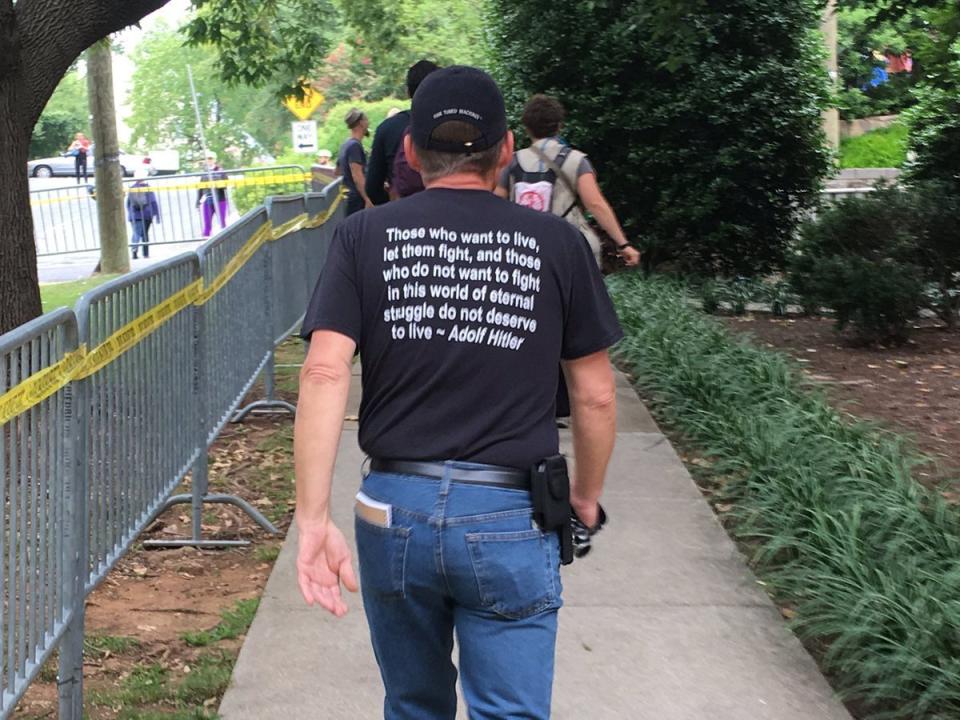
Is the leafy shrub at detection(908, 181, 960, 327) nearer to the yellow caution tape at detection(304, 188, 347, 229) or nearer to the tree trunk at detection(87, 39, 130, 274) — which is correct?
the yellow caution tape at detection(304, 188, 347, 229)

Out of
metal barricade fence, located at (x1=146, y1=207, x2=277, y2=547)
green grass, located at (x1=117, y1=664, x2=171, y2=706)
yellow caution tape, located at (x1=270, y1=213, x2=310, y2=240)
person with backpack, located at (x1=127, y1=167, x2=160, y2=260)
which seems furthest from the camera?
person with backpack, located at (x1=127, y1=167, x2=160, y2=260)

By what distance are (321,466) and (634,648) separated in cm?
225

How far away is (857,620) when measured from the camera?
4391 mm

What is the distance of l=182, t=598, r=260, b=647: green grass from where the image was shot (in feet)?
16.1

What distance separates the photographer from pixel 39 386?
3.52 metres

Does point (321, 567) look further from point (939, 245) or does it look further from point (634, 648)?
point (939, 245)

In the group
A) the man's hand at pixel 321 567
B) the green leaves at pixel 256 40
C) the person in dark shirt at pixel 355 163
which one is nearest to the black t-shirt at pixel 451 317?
the man's hand at pixel 321 567

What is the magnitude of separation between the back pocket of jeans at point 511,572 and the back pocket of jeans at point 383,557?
146 millimetres

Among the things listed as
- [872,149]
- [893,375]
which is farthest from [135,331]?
[872,149]

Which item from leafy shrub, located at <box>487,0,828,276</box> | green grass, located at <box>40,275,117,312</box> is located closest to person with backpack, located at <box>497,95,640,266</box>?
leafy shrub, located at <box>487,0,828,276</box>

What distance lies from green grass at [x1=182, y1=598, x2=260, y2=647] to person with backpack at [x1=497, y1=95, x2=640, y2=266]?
3189mm

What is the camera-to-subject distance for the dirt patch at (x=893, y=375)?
23.4 ft

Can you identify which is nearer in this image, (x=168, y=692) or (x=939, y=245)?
(x=168, y=692)

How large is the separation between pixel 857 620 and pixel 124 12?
17.3 feet
